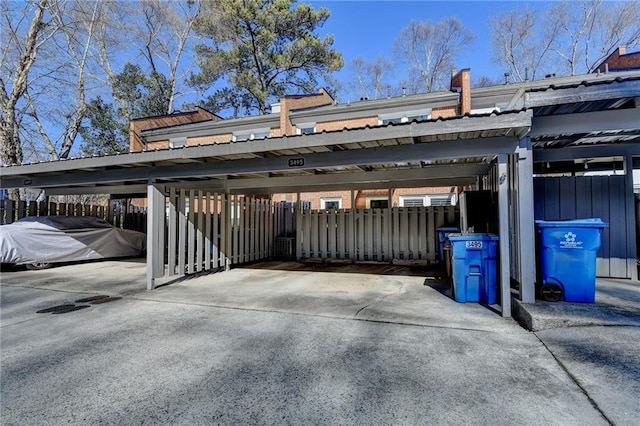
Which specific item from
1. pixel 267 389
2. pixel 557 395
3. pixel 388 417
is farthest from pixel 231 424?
pixel 557 395

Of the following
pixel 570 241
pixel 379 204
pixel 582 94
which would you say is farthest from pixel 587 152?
pixel 379 204

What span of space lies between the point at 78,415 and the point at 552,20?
2790 centimetres

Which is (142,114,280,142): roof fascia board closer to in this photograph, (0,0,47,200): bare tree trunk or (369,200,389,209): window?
(0,0,47,200): bare tree trunk

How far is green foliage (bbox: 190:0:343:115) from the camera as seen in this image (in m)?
19.3

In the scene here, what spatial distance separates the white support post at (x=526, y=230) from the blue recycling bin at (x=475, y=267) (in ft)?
1.36

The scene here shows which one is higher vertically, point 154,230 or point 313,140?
point 313,140

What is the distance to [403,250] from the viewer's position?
9.93m

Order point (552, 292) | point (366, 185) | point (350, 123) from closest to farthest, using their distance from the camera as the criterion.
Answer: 1. point (552, 292)
2. point (366, 185)
3. point (350, 123)

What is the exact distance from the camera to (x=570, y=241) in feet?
13.8

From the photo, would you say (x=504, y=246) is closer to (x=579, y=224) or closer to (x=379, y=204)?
(x=579, y=224)

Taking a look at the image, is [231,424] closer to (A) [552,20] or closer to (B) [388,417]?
(B) [388,417]

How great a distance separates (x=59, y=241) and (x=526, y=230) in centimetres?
1098

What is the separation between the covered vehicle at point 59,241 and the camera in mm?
8391

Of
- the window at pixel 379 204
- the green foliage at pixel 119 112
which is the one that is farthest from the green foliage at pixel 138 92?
the window at pixel 379 204
